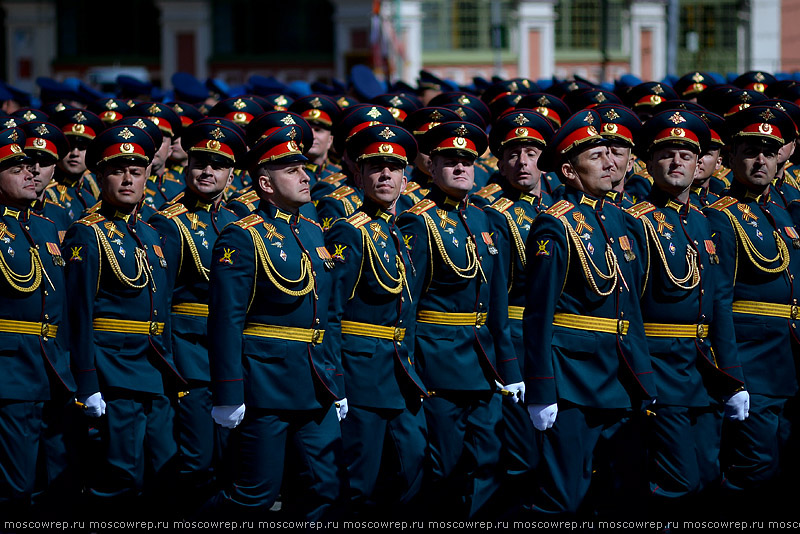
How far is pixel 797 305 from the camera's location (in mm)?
7668

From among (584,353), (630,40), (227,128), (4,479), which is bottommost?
(4,479)

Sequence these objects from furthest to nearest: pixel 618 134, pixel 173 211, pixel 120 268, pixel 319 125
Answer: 1. pixel 319 125
2. pixel 173 211
3. pixel 618 134
4. pixel 120 268

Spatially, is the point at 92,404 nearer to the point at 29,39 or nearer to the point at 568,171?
the point at 568,171

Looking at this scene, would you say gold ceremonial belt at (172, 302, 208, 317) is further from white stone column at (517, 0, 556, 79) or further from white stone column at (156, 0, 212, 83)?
white stone column at (156, 0, 212, 83)

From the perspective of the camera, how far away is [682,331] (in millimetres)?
7062

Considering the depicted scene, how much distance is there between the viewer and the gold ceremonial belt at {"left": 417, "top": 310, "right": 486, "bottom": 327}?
23.6 ft

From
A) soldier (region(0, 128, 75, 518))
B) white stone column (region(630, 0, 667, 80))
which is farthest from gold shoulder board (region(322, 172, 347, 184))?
white stone column (region(630, 0, 667, 80))

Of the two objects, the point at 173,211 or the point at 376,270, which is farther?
the point at 173,211

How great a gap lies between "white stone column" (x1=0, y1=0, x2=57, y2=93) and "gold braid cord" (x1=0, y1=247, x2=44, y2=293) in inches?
1393

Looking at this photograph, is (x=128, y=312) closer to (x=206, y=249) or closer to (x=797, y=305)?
(x=206, y=249)

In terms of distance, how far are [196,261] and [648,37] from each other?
30.4 metres

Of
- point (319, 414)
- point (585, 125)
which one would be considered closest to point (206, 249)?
point (319, 414)

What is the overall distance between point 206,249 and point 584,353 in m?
2.43

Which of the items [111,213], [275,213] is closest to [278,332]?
[275,213]
